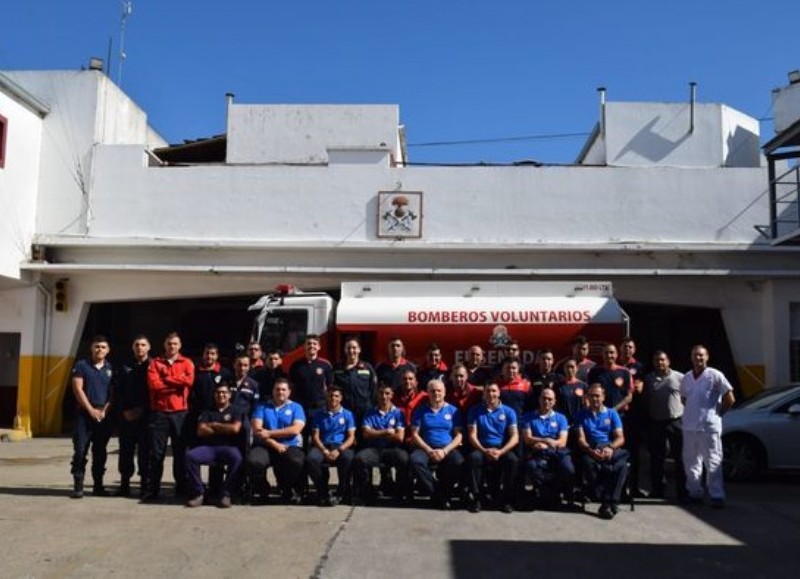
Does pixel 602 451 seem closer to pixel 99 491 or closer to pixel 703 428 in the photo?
pixel 703 428

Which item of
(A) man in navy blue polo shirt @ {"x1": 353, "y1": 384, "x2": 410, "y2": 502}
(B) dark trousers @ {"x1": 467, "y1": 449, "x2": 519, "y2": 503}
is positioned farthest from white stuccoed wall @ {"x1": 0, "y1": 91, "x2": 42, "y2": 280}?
(B) dark trousers @ {"x1": 467, "y1": 449, "x2": 519, "y2": 503}

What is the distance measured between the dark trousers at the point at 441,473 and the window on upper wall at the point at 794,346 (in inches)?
422

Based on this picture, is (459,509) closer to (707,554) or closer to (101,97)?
(707,554)

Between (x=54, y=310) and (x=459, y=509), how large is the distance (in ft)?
40.0

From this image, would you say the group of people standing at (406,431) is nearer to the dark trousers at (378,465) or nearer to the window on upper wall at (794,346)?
the dark trousers at (378,465)

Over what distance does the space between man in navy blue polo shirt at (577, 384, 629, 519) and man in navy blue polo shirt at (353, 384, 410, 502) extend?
6.49 ft

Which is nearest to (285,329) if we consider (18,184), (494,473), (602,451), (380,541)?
(494,473)

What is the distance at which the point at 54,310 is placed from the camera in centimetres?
1745

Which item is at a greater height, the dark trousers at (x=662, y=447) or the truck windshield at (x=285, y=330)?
the truck windshield at (x=285, y=330)

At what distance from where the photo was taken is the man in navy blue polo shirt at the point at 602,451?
8.41 meters

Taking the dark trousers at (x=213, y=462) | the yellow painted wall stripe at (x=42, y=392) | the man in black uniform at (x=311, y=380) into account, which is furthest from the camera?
the yellow painted wall stripe at (x=42, y=392)

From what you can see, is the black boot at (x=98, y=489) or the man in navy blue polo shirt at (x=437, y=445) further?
the black boot at (x=98, y=489)

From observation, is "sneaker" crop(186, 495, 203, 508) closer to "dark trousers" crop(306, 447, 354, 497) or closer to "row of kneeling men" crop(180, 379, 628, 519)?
"row of kneeling men" crop(180, 379, 628, 519)

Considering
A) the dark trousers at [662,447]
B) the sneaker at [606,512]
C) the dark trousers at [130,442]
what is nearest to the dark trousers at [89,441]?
the dark trousers at [130,442]
